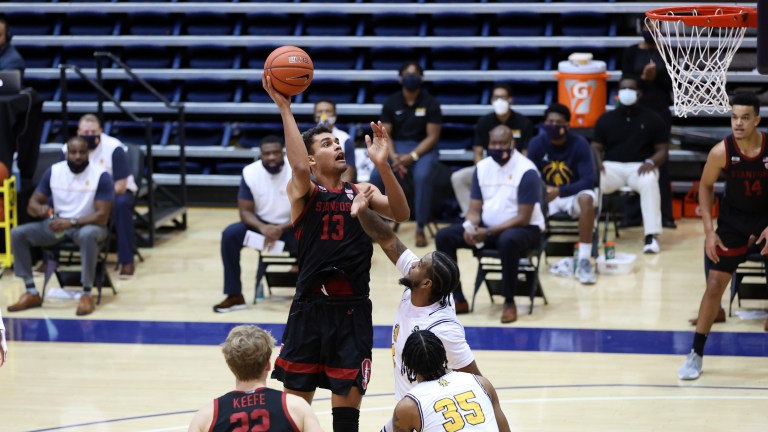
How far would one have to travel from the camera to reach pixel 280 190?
9344mm

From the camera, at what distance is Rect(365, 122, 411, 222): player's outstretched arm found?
5.06m

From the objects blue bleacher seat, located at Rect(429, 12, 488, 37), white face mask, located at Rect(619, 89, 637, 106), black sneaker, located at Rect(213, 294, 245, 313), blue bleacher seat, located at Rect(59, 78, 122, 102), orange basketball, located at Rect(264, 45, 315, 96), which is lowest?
black sneaker, located at Rect(213, 294, 245, 313)

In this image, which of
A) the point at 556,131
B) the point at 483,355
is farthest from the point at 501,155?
the point at 483,355

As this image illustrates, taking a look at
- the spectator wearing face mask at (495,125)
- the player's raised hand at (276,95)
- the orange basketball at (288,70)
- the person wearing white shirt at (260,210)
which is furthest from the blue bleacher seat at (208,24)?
the player's raised hand at (276,95)

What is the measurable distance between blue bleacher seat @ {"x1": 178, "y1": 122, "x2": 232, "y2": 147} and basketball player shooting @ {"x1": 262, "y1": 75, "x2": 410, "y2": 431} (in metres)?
8.00

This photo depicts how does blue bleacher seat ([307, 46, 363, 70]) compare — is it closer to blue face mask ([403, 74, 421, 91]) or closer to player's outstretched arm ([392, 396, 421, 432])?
blue face mask ([403, 74, 421, 91])

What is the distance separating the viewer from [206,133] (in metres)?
13.2

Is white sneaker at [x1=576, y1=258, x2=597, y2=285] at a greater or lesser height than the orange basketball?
lesser

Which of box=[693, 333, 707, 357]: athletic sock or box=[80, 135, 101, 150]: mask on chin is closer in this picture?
box=[693, 333, 707, 357]: athletic sock

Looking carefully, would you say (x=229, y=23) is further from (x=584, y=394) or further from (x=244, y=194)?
(x=584, y=394)

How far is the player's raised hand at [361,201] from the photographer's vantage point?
5066mm

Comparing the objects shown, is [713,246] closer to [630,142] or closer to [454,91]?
[630,142]

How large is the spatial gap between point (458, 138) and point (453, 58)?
3.21 feet

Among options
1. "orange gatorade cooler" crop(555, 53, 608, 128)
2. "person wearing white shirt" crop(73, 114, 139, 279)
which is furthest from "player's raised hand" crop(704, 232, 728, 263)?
"person wearing white shirt" crop(73, 114, 139, 279)
